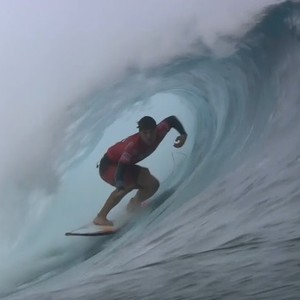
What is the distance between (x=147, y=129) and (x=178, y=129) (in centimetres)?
8

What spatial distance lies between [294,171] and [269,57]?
322 millimetres

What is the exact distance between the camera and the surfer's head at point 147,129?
5.35 ft

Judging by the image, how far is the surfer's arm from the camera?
5.36 feet

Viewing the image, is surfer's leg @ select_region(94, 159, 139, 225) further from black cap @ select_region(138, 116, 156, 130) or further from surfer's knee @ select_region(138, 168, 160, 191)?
black cap @ select_region(138, 116, 156, 130)

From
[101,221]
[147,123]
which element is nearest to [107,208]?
[101,221]

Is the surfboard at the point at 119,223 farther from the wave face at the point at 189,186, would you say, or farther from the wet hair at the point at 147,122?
the wet hair at the point at 147,122

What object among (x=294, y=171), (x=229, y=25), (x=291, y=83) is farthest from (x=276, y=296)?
(x=229, y=25)

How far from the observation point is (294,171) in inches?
63.7

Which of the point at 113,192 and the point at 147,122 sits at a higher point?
the point at 147,122

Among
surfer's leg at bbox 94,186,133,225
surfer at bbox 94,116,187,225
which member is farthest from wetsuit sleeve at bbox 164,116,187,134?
surfer's leg at bbox 94,186,133,225

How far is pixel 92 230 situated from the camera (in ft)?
5.24

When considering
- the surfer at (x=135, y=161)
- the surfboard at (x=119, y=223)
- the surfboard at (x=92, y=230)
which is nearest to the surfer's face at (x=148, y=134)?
the surfer at (x=135, y=161)

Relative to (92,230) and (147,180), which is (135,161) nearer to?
(147,180)

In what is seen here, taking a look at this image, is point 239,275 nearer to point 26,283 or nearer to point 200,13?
point 26,283
